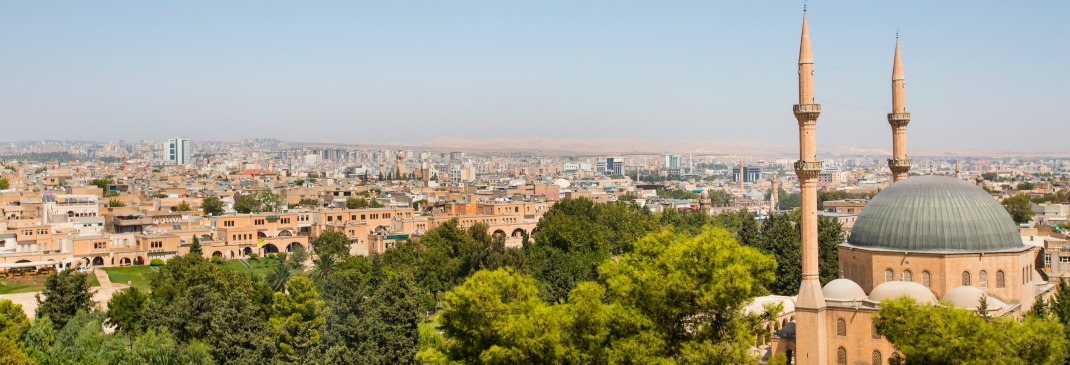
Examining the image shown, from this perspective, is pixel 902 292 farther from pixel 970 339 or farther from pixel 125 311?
pixel 125 311

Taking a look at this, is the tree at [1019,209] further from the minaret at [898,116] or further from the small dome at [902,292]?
the small dome at [902,292]

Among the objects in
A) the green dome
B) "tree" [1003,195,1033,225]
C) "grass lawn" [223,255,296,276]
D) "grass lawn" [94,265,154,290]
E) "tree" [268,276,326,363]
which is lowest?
"grass lawn" [223,255,296,276]

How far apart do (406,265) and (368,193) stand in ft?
140

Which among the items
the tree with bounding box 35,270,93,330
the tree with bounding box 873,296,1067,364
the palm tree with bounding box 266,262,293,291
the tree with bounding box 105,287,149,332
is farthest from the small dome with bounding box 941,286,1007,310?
the palm tree with bounding box 266,262,293,291

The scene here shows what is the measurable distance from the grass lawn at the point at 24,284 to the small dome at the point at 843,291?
26.1 metres

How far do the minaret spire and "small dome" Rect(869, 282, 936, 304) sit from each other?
1.06 m

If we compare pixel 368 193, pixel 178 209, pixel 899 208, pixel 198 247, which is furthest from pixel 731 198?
pixel 899 208

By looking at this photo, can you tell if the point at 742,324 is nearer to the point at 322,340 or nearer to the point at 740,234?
the point at 322,340

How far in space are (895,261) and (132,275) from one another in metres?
30.4

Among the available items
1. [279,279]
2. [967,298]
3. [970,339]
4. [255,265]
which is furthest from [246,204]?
[970,339]

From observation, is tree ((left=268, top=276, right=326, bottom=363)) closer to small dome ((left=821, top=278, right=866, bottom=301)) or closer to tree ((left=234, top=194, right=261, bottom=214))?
small dome ((left=821, top=278, right=866, bottom=301))

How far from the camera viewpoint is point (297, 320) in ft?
85.5

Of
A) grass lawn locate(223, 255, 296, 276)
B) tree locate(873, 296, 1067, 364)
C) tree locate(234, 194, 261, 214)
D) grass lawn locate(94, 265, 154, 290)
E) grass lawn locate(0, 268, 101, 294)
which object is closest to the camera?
tree locate(873, 296, 1067, 364)

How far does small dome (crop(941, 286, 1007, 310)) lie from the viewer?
20.4m
